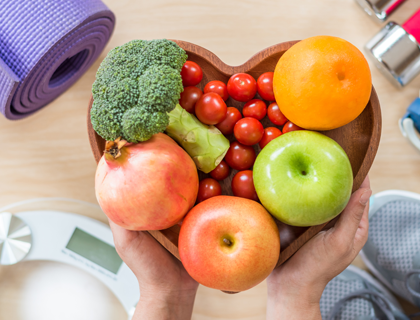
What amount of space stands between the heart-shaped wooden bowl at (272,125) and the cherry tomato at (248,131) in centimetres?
7

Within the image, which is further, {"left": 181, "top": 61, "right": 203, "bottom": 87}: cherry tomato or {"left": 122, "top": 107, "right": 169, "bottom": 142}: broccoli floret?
{"left": 181, "top": 61, "right": 203, "bottom": 87}: cherry tomato

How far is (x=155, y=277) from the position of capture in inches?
33.6

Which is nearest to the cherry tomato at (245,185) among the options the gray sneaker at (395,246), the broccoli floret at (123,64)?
the broccoli floret at (123,64)

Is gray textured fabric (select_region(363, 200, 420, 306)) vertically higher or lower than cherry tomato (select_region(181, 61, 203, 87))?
lower

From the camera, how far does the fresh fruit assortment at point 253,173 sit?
1.95ft

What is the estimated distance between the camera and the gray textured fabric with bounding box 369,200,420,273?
1.12 meters

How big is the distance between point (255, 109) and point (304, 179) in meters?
0.22

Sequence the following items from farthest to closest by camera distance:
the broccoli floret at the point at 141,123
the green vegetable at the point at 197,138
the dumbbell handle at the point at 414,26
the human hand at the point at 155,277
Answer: the dumbbell handle at the point at 414,26, the human hand at the point at 155,277, the green vegetable at the point at 197,138, the broccoli floret at the point at 141,123

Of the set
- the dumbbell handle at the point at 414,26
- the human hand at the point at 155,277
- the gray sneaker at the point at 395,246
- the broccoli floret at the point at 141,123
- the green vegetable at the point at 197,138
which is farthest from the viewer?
the gray sneaker at the point at 395,246

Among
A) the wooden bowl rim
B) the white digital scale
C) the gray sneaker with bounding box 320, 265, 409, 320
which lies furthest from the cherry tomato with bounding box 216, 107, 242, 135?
the gray sneaker with bounding box 320, 265, 409, 320

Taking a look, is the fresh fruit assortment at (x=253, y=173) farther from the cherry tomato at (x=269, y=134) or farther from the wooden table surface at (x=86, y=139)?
the wooden table surface at (x=86, y=139)

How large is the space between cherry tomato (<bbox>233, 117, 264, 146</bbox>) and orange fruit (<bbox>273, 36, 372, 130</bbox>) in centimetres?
9

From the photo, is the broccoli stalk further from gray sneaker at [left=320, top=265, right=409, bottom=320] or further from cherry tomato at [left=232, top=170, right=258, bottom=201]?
gray sneaker at [left=320, top=265, right=409, bottom=320]

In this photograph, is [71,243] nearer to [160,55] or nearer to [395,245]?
[160,55]
